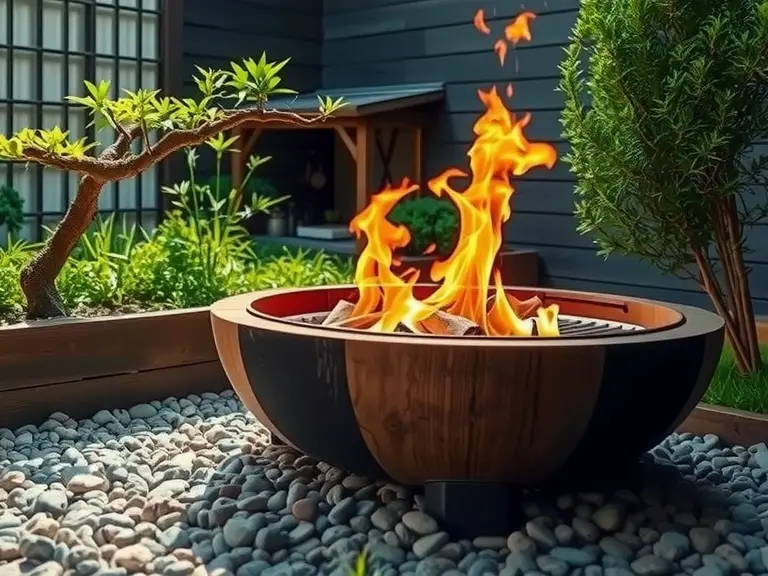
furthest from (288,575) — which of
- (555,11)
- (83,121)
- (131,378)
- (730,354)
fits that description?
(555,11)

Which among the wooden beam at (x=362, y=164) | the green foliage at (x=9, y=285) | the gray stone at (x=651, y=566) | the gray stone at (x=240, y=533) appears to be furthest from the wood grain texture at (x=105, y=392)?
the wooden beam at (x=362, y=164)

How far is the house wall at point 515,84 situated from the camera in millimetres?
5523

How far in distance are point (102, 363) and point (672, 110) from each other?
1.89 metres

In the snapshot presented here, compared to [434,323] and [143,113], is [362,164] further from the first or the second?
[434,323]

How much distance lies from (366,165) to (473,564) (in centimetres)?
389

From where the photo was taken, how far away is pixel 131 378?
11.2 feet

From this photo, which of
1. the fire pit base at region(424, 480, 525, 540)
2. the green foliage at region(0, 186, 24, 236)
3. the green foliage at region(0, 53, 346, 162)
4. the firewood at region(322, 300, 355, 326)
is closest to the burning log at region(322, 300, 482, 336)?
the firewood at region(322, 300, 355, 326)

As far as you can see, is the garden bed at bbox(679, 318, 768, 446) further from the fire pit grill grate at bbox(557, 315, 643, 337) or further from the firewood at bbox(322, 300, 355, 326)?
the firewood at bbox(322, 300, 355, 326)

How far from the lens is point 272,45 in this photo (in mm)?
6762

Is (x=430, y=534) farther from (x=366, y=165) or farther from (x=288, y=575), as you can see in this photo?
(x=366, y=165)

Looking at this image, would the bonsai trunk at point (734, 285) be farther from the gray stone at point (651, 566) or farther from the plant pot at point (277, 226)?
the plant pot at point (277, 226)

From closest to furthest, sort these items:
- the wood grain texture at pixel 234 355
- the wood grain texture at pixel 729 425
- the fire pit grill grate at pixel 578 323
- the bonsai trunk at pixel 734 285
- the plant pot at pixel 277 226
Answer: the wood grain texture at pixel 234 355 → the fire pit grill grate at pixel 578 323 → the wood grain texture at pixel 729 425 → the bonsai trunk at pixel 734 285 → the plant pot at pixel 277 226

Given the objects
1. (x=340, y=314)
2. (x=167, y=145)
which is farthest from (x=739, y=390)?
(x=167, y=145)

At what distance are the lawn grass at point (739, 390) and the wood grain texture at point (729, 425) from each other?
3.2 inches
